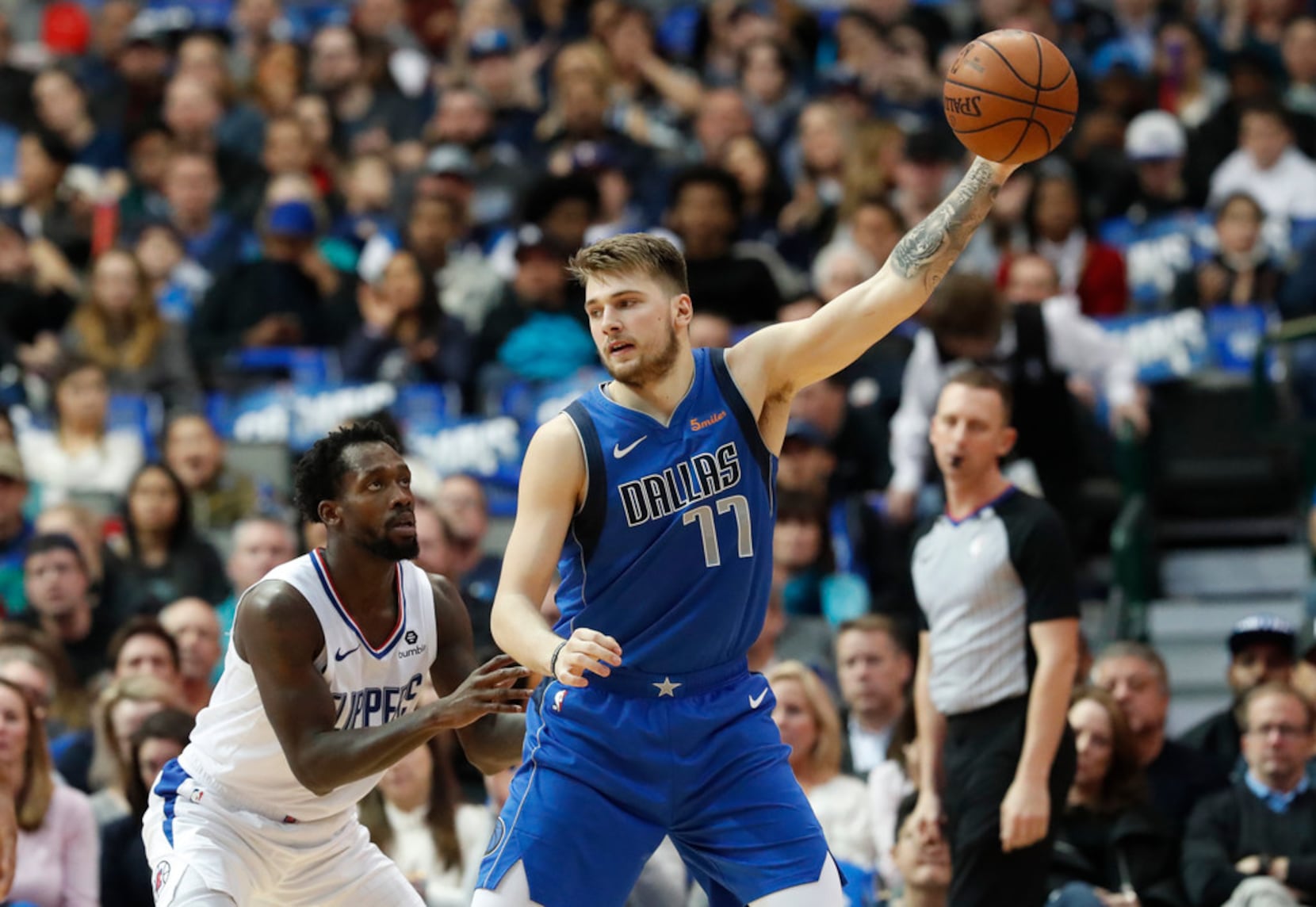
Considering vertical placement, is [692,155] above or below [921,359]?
above

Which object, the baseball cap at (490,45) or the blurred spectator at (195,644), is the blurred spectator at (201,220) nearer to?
the baseball cap at (490,45)

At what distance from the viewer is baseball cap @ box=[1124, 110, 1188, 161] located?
518 inches

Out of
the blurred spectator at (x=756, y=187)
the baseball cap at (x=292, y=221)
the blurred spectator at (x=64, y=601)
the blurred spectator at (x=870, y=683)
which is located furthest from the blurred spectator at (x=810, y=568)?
the baseball cap at (x=292, y=221)

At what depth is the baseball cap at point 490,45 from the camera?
15664 millimetres

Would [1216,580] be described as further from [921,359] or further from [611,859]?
[611,859]

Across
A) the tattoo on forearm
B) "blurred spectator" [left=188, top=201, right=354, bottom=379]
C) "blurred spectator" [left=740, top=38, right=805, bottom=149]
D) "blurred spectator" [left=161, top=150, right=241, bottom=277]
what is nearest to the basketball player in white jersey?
the tattoo on forearm

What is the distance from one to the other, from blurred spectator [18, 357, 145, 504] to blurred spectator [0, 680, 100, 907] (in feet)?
14.4

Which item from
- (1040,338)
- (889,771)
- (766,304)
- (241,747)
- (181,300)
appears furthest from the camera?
(181,300)

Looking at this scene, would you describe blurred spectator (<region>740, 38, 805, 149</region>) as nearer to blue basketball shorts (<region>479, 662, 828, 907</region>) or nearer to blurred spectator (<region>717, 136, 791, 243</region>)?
blurred spectator (<region>717, 136, 791, 243</region>)

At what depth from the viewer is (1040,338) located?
9570 mm

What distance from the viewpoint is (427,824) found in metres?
8.55

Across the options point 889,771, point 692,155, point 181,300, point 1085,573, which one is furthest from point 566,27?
point 889,771

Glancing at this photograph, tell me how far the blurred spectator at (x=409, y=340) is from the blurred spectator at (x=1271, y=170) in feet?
16.9

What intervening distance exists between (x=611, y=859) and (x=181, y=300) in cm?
986
